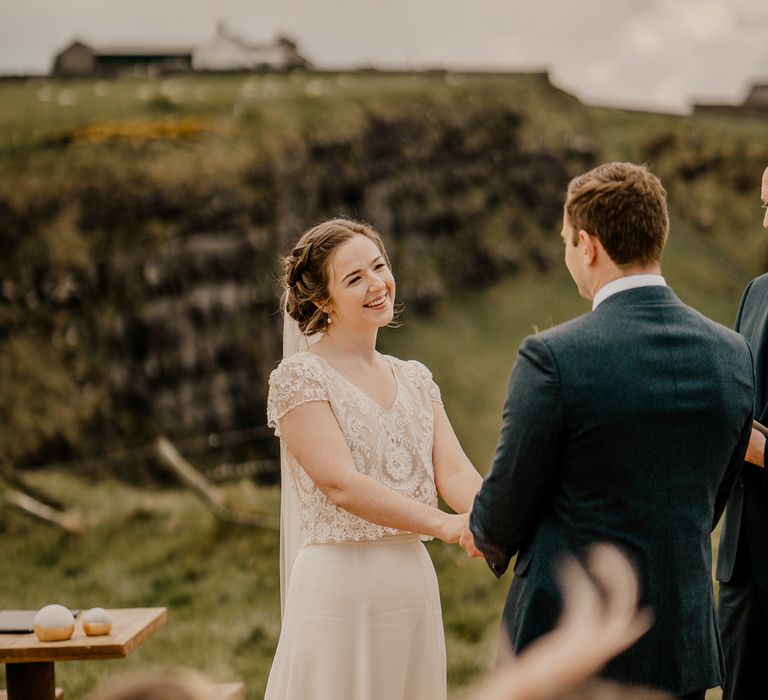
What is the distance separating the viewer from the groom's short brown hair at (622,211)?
103 inches

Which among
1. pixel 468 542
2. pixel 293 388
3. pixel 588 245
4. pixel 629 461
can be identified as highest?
pixel 588 245

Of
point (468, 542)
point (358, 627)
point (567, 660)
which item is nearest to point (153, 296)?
point (358, 627)

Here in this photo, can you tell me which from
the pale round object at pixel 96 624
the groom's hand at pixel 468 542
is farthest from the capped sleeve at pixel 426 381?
the pale round object at pixel 96 624

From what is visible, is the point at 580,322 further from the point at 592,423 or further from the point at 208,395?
the point at 208,395

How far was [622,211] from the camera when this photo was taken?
2621 millimetres

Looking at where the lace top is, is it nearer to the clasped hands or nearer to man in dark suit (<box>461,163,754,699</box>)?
the clasped hands

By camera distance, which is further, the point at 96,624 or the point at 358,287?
the point at 96,624

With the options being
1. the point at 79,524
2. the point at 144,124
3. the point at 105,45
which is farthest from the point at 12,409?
the point at 105,45

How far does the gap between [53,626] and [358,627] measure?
64.0 inches

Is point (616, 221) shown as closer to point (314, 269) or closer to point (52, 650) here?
point (314, 269)

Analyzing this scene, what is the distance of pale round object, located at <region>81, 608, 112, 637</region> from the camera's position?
14.5ft

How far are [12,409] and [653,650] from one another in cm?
2412

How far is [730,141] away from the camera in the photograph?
45469 mm

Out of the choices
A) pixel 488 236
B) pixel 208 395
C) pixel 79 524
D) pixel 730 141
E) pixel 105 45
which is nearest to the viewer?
pixel 79 524
